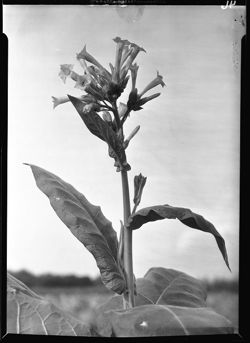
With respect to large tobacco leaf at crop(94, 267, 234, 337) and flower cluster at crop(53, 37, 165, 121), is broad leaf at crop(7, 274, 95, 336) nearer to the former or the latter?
large tobacco leaf at crop(94, 267, 234, 337)

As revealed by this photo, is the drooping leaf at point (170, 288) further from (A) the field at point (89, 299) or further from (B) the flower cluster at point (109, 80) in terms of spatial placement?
(B) the flower cluster at point (109, 80)

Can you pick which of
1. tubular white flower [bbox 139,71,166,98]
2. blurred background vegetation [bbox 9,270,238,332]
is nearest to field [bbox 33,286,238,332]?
blurred background vegetation [bbox 9,270,238,332]

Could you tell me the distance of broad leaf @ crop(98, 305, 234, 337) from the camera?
2.93 feet

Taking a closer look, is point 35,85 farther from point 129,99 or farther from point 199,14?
point 199,14

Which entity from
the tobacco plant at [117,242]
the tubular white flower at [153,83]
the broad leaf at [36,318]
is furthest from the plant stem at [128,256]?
the tubular white flower at [153,83]

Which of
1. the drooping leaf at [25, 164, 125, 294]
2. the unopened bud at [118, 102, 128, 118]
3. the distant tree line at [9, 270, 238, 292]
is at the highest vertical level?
the unopened bud at [118, 102, 128, 118]

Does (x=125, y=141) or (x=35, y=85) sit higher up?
(x=35, y=85)

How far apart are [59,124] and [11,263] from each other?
29 cm

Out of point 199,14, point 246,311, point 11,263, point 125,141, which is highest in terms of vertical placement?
point 199,14

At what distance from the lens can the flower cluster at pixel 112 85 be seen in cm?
92

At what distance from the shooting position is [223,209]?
940 millimetres

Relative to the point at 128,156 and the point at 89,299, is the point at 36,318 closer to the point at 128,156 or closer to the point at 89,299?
the point at 89,299

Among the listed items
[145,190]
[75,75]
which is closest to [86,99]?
[75,75]

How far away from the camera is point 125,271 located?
93cm
